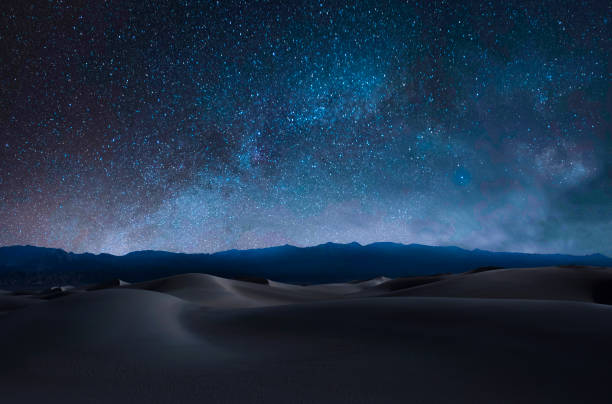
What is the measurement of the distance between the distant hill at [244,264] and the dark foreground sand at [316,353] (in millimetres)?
129125

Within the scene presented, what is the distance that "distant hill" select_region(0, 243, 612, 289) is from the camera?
13875cm

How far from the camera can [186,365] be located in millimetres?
3803

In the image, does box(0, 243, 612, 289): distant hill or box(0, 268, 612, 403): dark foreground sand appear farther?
box(0, 243, 612, 289): distant hill

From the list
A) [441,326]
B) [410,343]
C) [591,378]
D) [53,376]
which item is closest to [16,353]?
[53,376]

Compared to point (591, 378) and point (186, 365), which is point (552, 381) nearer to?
point (591, 378)

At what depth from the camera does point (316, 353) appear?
4.00 m

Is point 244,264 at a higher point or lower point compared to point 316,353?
lower

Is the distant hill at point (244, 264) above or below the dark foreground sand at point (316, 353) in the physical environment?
below

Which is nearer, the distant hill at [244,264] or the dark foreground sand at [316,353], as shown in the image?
the dark foreground sand at [316,353]

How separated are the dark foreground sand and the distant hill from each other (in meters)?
129

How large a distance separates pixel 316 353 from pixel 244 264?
18511cm

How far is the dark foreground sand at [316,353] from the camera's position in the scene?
9.86 feet

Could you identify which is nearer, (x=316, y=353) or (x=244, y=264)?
(x=316, y=353)

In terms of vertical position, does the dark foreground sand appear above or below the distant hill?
above
